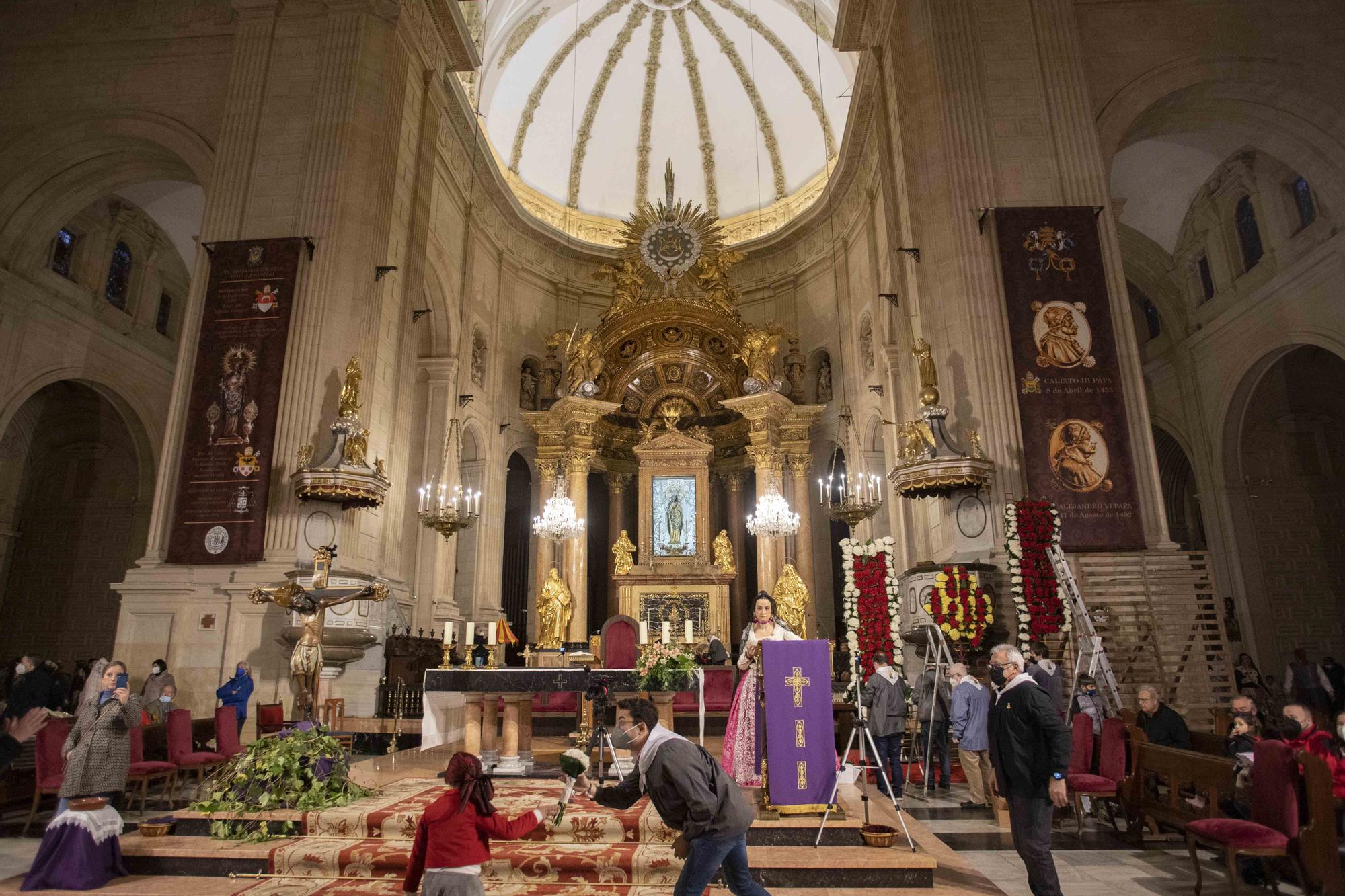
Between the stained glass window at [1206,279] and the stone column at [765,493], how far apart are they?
29.7 ft

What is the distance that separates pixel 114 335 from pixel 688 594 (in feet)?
41.6

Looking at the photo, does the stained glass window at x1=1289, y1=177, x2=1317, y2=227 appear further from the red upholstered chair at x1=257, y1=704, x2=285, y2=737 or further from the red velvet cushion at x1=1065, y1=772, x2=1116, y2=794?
the red upholstered chair at x1=257, y1=704, x2=285, y2=737

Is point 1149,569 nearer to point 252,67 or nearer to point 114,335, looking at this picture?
point 252,67

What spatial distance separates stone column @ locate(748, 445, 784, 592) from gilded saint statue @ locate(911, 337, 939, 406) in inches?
271

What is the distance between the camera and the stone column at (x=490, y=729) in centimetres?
862

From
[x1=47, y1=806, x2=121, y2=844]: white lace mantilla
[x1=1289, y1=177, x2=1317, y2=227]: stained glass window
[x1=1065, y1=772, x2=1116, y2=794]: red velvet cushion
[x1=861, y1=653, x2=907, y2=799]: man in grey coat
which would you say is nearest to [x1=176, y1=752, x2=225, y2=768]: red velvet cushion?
[x1=47, y1=806, x2=121, y2=844]: white lace mantilla

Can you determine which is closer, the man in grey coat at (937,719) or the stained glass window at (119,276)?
the man in grey coat at (937,719)

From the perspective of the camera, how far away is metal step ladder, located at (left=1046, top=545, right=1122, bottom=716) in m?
8.09

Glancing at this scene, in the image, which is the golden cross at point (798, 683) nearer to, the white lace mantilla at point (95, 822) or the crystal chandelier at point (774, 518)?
the white lace mantilla at point (95, 822)

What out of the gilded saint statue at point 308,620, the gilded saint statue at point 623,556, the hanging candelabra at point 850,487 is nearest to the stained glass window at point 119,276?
the gilded saint statue at point 623,556

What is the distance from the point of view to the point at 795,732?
5.81 metres

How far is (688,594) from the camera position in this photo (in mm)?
18062

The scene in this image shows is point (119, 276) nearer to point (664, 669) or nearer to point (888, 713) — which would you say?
point (664, 669)

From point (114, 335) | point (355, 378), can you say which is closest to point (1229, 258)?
point (355, 378)
